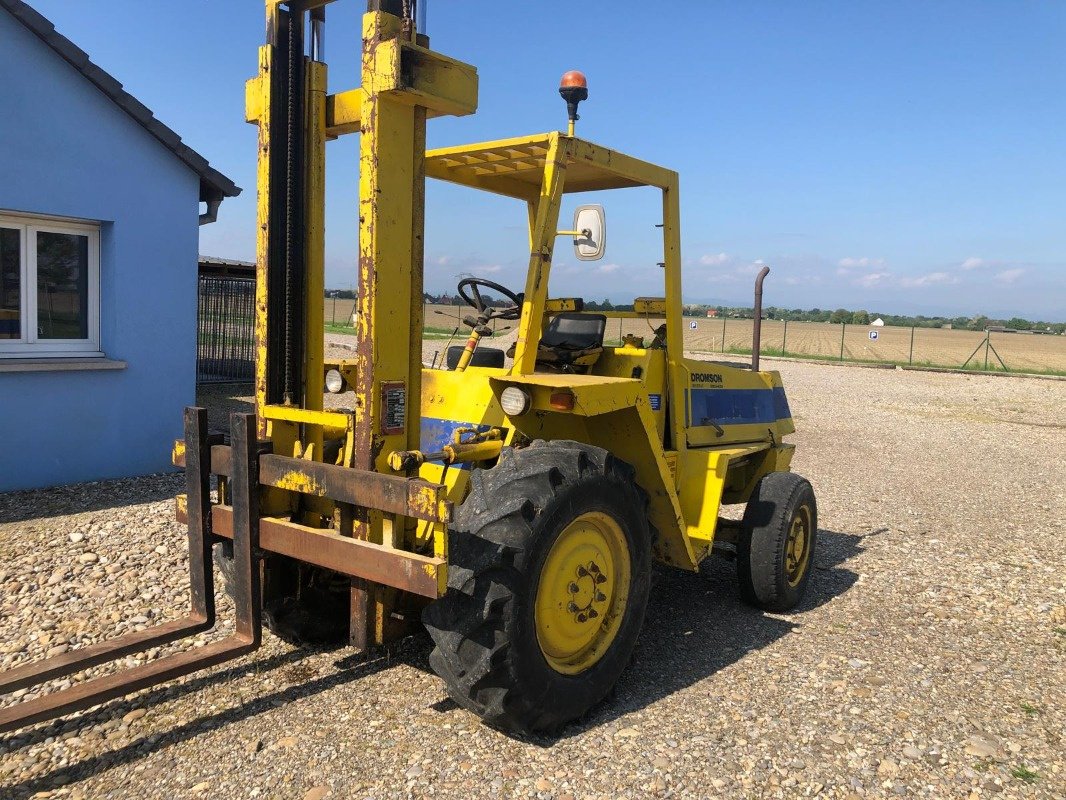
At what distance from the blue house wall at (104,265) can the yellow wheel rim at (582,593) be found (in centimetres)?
607

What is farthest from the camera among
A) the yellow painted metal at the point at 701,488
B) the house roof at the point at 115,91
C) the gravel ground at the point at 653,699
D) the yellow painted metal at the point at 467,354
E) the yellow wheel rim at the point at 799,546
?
the house roof at the point at 115,91

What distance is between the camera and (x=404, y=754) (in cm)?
341

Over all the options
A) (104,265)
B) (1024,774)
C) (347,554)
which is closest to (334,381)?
(347,554)

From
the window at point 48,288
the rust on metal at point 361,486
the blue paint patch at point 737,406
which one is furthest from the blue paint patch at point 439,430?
the window at point 48,288

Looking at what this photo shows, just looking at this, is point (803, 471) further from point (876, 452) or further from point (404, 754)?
point (404, 754)

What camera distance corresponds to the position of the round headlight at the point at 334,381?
14.5 feet

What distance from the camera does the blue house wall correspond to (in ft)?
24.2

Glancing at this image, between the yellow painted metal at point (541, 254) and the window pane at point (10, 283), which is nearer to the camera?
the yellow painted metal at point (541, 254)

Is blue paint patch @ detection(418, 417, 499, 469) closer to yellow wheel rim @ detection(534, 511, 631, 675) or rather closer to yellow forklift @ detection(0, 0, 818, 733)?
yellow forklift @ detection(0, 0, 818, 733)

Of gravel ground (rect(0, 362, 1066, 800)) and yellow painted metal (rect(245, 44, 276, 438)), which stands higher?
yellow painted metal (rect(245, 44, 276, 438))

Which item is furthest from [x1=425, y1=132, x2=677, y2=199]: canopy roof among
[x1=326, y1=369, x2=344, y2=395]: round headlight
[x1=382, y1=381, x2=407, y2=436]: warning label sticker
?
[x1=382, y1=381, x2=407, y2=436]: warning label sticker

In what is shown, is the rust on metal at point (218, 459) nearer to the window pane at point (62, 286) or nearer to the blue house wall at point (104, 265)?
the blue house wall at point (104, 265)

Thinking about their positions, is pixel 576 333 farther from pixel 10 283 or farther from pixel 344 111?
pixel 10 283

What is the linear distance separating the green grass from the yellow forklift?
1.71m
